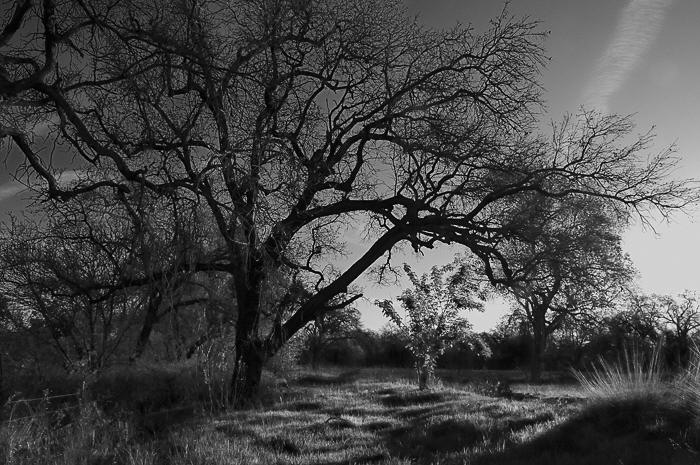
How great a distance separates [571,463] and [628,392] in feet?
9.07

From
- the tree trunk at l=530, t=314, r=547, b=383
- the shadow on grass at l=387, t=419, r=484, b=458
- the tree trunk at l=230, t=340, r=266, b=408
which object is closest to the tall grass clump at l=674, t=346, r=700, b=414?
the shadow on grass at l=387, t=419, r=484, b=458

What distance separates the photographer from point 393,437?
8.67m

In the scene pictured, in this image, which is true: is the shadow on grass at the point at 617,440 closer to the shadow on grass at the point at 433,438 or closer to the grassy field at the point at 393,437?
the grassy field at the point at 393,437

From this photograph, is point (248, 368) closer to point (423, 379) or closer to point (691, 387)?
point (423, 379)

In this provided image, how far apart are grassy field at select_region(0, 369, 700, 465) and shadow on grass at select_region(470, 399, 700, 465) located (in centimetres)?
1

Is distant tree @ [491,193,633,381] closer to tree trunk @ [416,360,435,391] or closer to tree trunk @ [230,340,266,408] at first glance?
tree trunk @ [416,360,435,391]

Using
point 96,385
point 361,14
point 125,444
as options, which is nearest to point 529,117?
point 361,14

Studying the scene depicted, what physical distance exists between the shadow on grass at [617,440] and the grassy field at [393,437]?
1cm

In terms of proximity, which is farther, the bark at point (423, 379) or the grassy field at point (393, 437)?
the bark at point (423, 379)

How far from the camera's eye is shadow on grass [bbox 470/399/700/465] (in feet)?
21.0

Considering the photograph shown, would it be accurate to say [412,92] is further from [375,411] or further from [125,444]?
[125,444]

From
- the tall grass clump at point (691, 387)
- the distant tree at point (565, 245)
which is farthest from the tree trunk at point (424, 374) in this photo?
the tall grass clump at point (691, 387)

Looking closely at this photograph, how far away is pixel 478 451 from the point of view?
7.03 meters

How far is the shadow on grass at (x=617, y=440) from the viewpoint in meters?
6.41
